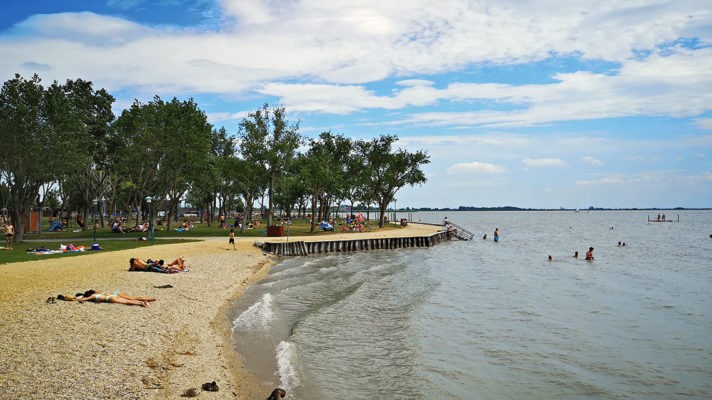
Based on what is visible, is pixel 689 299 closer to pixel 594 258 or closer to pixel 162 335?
pixel 594 258

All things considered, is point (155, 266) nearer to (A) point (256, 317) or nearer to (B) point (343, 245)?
(A) point (256, 317)

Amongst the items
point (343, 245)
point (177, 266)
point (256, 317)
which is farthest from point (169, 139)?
point (256, 317)

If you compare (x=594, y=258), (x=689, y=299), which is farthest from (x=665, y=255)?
(x=689, y=299)

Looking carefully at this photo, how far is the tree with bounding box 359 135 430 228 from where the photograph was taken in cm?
8425

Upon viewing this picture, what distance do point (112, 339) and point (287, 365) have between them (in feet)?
14.9

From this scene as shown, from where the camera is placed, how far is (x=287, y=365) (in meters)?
14.1

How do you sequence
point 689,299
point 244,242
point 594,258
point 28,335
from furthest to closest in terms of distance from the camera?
point 594,258, point 244,242, point 689,299, point 28,335

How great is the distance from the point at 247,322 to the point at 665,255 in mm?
50392

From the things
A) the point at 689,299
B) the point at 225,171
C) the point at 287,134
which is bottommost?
the point at 689,299

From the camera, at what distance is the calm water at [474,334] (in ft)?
44.7

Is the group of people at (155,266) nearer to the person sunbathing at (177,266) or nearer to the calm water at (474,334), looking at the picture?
the person sunbathing at (177,266)

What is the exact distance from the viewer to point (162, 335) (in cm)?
1438

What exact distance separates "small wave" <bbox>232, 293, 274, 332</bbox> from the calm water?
47 mm

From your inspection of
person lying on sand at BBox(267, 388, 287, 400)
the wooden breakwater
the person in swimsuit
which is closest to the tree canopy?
the wooden breakwater
